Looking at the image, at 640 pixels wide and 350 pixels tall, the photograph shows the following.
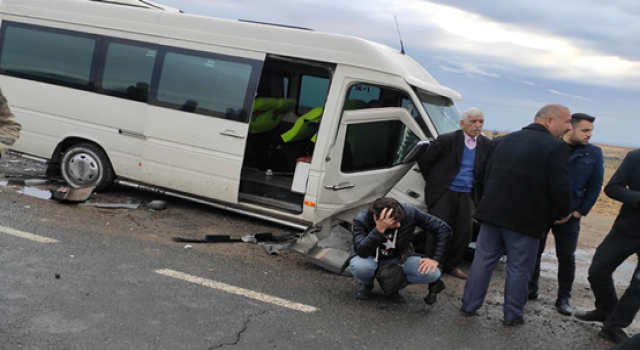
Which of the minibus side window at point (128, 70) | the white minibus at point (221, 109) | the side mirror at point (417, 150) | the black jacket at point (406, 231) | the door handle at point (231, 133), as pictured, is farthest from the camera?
the minibus side window at point (128, 70)

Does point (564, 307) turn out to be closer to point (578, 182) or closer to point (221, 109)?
point (578, 182)

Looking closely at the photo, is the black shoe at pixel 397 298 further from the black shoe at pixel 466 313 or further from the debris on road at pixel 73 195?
the debris on road at pixel 73 195

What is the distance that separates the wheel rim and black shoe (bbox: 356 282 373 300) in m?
4.84

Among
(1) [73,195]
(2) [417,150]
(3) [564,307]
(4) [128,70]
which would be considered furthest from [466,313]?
(4) [128,70]

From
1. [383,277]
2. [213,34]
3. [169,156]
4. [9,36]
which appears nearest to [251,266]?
[383,277]

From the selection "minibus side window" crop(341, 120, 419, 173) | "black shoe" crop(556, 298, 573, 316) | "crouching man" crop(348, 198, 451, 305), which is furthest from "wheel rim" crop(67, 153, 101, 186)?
"black shoe" crop(556, 298, 573, 316)

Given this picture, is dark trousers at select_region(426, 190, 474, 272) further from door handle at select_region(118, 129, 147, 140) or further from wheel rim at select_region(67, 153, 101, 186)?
wheel rim at select_region(67, 153, 101, 186)

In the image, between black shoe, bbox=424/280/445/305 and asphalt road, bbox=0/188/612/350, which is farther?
black shoe, bbox=424/280/445/305

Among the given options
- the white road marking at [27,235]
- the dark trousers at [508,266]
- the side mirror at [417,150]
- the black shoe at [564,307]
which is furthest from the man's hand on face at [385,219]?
the white road marking at [27,235]

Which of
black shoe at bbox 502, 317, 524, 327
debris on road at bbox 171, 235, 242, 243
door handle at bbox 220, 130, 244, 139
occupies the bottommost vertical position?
debris on road at bbox 171, 235, 242, 243

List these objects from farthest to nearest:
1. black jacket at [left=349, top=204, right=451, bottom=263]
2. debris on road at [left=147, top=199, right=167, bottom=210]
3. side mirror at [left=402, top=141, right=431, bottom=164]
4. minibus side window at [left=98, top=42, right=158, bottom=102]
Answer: debris on road at [left=147, top=199, right=167, bottom=210]
minibus side window at [left=98, top=42, right=158, bottom=102]
side mirror at [left=402, top=141, right=431, bottom=164]
black jacket at [left=349, top=204, right=451, bottom=263]

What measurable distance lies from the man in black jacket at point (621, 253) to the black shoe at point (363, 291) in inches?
74.6

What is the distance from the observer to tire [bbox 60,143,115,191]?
9070 mm

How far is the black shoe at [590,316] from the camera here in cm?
561
